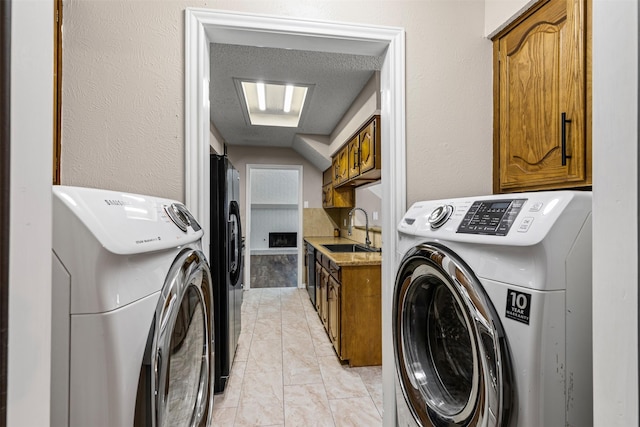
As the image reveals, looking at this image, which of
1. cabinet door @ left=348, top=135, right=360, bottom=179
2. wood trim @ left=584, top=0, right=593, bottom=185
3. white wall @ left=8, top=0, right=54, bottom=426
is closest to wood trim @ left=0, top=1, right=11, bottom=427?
white wall @ left=8, top=0, right=54, bottom=426

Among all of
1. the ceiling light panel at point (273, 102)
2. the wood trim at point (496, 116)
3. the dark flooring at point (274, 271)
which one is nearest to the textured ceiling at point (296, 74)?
the ceiling light panel at point (273, 102)

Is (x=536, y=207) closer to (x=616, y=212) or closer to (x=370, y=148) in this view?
(x=616, y=212)

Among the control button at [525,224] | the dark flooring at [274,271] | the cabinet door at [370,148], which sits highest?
the cabinet door at [370,148]

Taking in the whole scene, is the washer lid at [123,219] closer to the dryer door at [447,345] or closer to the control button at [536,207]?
the dryer door at [447,345]

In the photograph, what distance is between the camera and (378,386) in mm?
2143

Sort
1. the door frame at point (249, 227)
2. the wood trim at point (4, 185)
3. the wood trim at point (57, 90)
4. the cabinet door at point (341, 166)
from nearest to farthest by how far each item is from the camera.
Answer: the wood trim at point (4, 185) → the wood trim at point (57, 90) → the cabinet door at point (341, 166) → the door frame at point (249, 227)

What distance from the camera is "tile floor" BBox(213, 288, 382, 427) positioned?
6.07 ft

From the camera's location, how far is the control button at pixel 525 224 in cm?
75

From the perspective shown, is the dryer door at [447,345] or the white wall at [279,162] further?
the white wall at [279,162]

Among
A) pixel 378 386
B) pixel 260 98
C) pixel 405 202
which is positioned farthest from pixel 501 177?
pixel 260 98

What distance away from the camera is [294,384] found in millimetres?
2199

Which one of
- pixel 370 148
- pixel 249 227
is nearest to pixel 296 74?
pixel 370 148

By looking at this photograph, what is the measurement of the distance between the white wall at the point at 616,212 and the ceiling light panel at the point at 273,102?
8.49 ft

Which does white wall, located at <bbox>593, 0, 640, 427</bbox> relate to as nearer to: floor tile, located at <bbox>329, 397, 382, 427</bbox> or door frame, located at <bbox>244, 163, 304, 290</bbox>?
floor tile, located at <bbox>329, 397, 382, 427</bbox>
